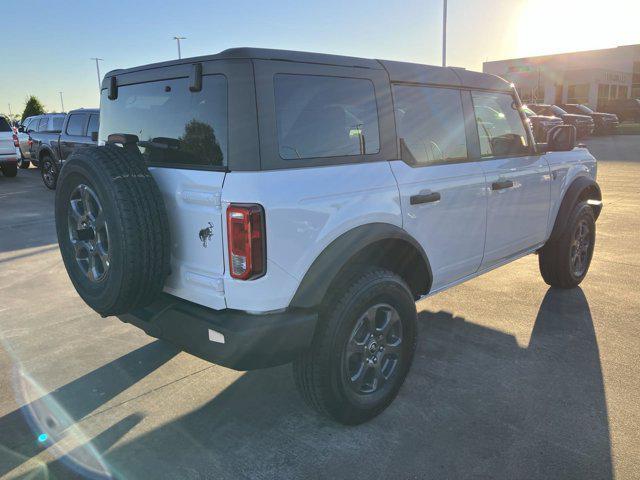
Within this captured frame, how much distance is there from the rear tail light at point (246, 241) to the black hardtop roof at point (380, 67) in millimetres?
706

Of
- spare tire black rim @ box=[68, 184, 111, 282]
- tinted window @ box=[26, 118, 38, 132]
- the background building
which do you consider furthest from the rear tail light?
the background building

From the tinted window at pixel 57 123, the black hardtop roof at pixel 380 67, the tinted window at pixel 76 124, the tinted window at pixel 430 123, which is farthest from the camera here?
the tinted window at pixel 57 123

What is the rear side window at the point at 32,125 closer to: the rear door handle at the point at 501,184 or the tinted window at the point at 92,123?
the tinted window at the point at 92,123

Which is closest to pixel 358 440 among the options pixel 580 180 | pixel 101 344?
pixel 101 344

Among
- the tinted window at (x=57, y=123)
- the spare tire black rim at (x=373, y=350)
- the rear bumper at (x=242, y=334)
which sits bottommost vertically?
the spare tire black rim at (x=373, y=350)

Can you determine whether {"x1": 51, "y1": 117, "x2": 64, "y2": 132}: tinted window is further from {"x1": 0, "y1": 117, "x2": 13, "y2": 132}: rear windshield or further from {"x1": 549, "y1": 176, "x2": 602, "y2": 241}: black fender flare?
{"x1": 549, "y1": 176, "x2": 602, "y2": 241}: black fender flare

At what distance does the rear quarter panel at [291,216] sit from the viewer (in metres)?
2.24

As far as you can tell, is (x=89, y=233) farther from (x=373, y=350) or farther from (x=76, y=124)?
(x=76, y=124)

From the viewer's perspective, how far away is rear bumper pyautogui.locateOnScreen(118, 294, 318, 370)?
2.30m

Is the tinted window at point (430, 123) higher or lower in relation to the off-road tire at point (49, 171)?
higher

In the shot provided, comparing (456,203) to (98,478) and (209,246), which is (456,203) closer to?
(209,246)

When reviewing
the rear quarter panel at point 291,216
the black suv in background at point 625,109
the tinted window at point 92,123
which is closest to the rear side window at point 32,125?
the tinted window at point 92,123

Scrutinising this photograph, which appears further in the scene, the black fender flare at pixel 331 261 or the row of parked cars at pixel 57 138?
the row of parked cars at pixel 57 138

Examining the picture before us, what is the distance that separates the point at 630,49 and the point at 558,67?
1191 centimetres
